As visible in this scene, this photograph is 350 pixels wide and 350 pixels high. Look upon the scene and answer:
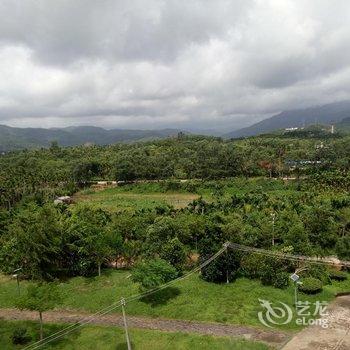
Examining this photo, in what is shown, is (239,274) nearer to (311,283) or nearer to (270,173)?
(311,283)

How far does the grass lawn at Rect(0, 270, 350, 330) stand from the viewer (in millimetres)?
30234

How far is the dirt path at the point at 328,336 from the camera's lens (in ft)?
83.0

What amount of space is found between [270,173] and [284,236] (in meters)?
58.5

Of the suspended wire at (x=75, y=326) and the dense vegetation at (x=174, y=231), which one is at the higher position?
the dense vegetation at (x=174, y=231)

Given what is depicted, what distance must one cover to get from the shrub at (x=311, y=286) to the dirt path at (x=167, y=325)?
6.74 metres

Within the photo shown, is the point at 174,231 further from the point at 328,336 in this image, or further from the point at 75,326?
the point at 328,336

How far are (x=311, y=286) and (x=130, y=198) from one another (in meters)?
58.4

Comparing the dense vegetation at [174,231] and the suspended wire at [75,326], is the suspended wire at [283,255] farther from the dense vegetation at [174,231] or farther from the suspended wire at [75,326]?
the suspended wire at [75,326]

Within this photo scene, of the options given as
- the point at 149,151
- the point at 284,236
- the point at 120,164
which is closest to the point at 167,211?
the point at 284,236

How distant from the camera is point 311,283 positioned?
33.3 m

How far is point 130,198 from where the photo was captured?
288 feet

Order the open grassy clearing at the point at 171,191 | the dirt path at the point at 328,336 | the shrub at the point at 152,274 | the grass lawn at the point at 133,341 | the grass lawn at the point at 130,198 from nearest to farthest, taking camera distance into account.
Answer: the dirt path at the point at 328,336, the grass lawn at the point at 133,341, the shrub at the point at 152,274, the grass lawn at the point at 130,198, the open grassy clearing at the point at 171,191

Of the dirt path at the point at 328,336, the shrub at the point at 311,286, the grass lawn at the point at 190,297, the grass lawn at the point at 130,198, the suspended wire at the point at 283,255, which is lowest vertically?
the grass lawn at the point at 130,198

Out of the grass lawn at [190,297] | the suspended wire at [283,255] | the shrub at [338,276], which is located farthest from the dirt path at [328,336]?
the suspended wire at [283,255]
